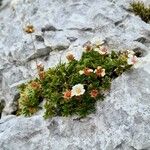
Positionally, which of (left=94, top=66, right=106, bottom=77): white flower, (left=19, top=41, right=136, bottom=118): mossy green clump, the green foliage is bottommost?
the green foliage

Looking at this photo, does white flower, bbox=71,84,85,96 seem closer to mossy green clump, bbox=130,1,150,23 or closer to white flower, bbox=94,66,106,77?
white flower, bbox=94,66,106,77

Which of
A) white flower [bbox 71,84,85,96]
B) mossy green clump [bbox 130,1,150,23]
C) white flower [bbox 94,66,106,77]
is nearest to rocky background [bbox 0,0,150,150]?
mossy green clump [bbox 130,1,150,23]

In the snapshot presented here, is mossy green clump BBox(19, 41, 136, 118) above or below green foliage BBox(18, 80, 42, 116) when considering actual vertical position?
above

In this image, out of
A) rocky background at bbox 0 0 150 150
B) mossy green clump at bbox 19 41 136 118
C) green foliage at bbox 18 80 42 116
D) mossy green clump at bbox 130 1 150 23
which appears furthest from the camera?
mossy green clump at bbox 130 1 150 23

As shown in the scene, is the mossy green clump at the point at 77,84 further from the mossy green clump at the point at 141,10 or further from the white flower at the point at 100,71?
the mossy green clump at the point at 141,10

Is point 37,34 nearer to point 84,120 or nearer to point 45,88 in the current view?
point 45,88

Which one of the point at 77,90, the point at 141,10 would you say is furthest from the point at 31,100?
the point at 141,10
